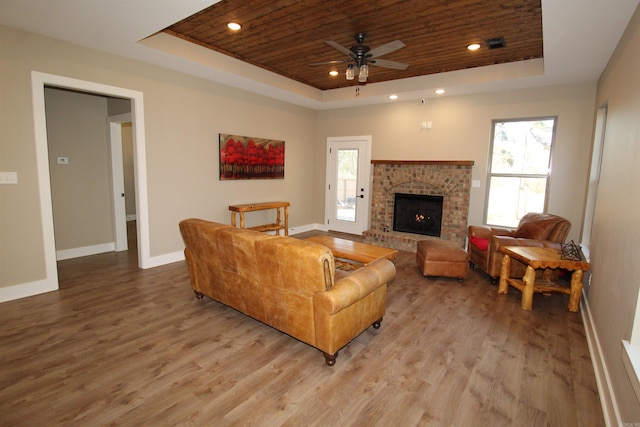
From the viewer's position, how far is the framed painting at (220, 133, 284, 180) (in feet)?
17.7

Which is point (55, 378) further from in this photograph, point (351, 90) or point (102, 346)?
point (351, 90)

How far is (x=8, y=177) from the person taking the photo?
3.27 m

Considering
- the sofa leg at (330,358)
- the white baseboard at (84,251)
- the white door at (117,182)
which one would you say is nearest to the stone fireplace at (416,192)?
the sofa leg at (330,358)

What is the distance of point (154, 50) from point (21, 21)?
3.80 ft

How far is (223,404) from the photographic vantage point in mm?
1983

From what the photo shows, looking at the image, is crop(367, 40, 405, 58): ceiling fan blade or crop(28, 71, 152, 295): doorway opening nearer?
crop(367, 40, 405, 58): ceiling fan blade

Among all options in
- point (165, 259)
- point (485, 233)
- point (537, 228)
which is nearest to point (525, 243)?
point (537, 228)

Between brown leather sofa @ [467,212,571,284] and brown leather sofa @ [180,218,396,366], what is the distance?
2.03 meters

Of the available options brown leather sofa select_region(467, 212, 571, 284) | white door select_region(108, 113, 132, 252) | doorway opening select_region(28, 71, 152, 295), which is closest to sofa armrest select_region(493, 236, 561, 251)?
brown leather sofa select_region(467, 212, 571, 284)

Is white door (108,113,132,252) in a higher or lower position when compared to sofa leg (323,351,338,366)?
higher

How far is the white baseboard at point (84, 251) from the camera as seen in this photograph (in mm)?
4790

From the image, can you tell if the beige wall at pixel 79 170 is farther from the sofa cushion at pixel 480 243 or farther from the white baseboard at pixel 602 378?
the white baseboard at pixel 602 378

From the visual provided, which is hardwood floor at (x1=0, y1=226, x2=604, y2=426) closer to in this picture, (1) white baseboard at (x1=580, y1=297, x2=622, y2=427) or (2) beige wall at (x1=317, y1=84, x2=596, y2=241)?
(1) white baseboard at (x1=580, y1=297, x2=622, y2=427)

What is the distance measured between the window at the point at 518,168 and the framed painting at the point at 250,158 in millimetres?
3895
